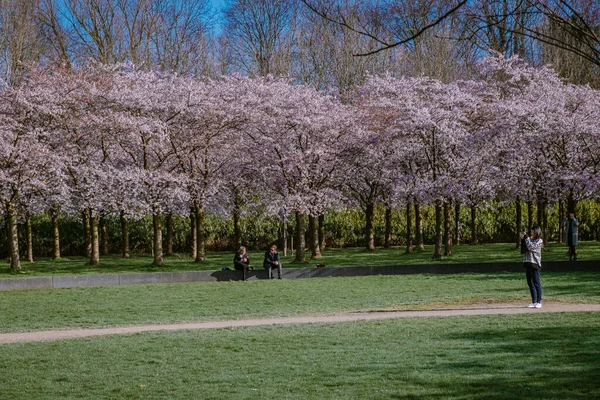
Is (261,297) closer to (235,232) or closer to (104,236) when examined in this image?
(235,232)

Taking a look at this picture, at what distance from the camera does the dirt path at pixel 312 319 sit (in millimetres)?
13781

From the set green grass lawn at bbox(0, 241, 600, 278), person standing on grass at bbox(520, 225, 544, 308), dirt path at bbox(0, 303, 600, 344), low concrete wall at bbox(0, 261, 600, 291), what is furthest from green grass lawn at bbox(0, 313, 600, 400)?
green grass lawn at bbox(0, 241, 600, 278)

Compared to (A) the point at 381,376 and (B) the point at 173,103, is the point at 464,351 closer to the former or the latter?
(A) the point at 381,376

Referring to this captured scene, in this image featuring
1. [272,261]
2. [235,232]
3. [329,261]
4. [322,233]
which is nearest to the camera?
[272,261]

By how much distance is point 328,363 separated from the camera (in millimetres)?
10422

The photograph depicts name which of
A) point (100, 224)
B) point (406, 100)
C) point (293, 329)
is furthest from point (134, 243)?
point (293, 329)

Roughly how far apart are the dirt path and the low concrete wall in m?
8.86

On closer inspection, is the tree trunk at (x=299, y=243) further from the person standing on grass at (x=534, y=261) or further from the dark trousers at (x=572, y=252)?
the person standing on grass at (x=534, y=261)

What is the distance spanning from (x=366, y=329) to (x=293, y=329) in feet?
3.95

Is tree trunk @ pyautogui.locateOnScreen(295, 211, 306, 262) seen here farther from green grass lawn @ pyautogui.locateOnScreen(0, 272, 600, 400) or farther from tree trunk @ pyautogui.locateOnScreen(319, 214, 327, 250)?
green grass lawn @ pyautogui.locateOnScreen(0, 272, 600, 400)

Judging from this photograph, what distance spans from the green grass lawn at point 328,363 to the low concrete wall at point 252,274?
1099 centimetres

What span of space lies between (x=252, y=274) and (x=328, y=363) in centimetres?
1547

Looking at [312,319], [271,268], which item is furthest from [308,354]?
[271,268]

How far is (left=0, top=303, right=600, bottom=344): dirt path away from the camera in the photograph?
45.2 feet
